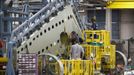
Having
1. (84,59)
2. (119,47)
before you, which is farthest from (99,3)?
(84,59)

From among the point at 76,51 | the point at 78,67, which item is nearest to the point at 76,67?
the point at 78,67

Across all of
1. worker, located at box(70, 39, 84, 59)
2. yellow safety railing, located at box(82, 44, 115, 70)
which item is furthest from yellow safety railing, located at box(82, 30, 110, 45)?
worker, located at box(70, 39, 84, 59)

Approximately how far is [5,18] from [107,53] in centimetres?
629

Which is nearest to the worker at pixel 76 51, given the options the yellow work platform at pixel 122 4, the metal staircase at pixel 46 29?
the metal staircase at pixel 46 29

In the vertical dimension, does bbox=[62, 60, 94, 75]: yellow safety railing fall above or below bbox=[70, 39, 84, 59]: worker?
below

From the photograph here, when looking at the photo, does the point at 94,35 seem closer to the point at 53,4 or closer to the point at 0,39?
the point at 53,4

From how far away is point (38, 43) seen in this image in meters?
17.8

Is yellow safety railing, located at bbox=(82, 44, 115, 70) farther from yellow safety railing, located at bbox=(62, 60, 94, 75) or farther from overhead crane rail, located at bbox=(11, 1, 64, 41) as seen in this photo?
overhead crane rail, located at bbox=(11, 1, 64, 41)

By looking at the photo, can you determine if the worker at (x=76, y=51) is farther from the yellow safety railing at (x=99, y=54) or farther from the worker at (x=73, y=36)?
the yellow safety railing at (x=99, y=54)

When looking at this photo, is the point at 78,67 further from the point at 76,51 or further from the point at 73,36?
the point at 73,36

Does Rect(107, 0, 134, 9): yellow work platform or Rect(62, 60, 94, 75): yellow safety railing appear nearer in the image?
Rect(62, 60, 94, 75): yellow safety railing

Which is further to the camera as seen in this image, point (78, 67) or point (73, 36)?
point (73, 36)

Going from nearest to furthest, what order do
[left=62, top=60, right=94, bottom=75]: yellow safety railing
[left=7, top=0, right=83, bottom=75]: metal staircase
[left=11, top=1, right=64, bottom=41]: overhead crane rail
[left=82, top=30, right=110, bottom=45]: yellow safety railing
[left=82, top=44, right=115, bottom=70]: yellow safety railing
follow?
[left=62, top=60, right=94, bottom=75]: yellow safety railing
[left=11, top=1, right=64, bottom=41]: overhead crane rail
[left=7, top=0, right=83, bottom=75]: metal staircase
[left=82, top=44, right=115, bottom=70]: yellow safety railing
[left=82, top=30, right=110, bottom=45]: yellow safety railing

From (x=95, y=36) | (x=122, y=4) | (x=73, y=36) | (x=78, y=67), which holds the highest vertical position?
(x=122, y=4)
